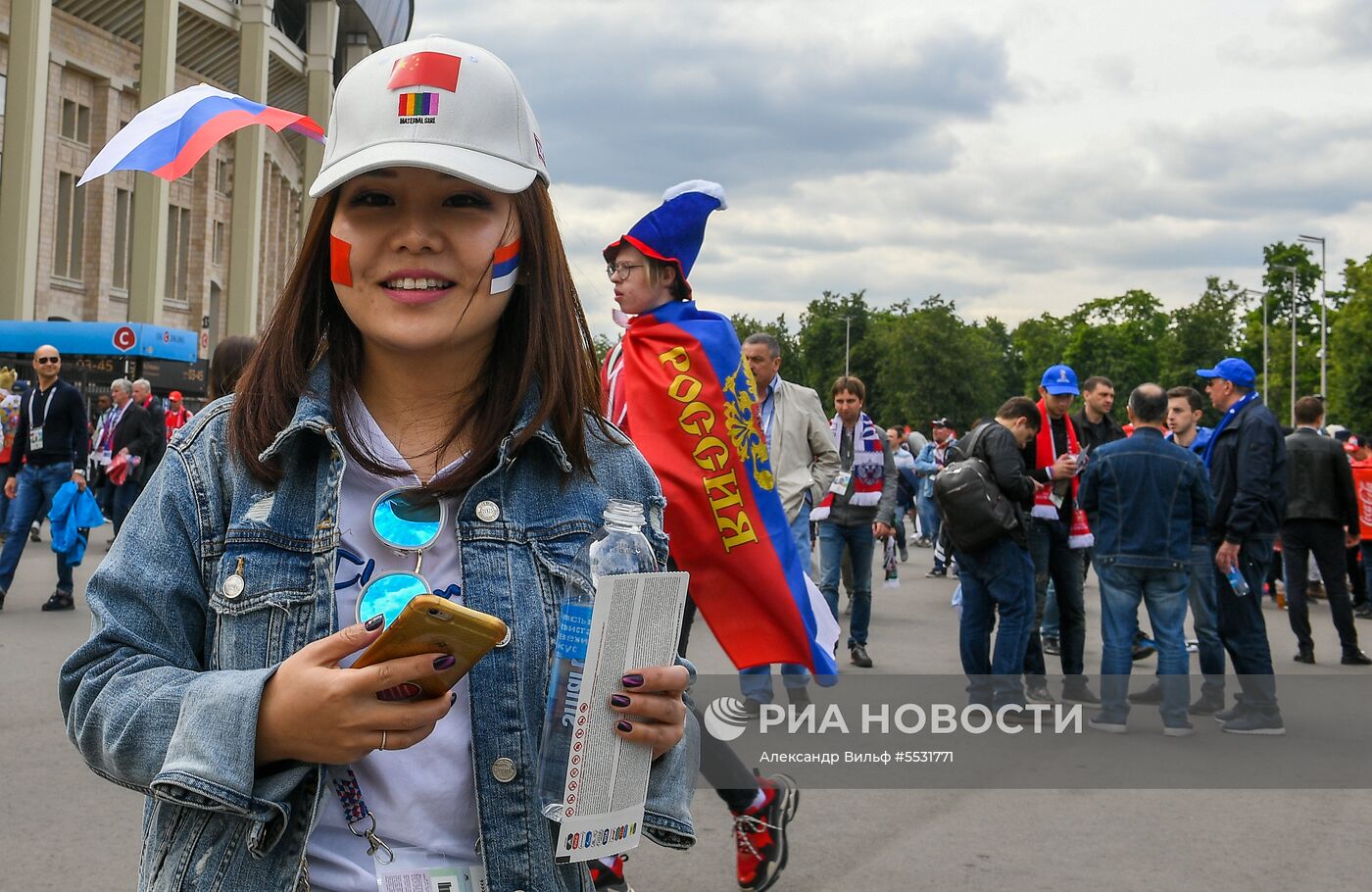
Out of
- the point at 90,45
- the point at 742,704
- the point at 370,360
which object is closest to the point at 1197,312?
the point at 90,45

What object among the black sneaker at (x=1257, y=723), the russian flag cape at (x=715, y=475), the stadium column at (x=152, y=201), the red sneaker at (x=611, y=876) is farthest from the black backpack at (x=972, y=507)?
the stadium column at (x=152, y=201)

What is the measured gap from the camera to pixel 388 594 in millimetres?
1790

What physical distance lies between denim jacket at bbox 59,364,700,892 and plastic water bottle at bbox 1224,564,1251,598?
7.56 meters

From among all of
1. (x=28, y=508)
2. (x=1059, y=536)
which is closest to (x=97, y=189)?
(x=28, y=508)

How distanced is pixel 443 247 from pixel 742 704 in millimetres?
6688

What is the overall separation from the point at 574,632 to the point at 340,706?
31 centimetres

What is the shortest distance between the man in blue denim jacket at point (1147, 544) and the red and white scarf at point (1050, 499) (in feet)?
1.83

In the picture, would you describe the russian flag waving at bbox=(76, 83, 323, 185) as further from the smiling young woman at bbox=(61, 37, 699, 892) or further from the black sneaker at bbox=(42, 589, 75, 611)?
the black sneaker at bbox=(42, 589, 75, 611)

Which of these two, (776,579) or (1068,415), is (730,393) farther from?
(1068,415)

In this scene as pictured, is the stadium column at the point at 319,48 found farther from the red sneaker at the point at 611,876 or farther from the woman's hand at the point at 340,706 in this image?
the woman's hand at the point at 340,706

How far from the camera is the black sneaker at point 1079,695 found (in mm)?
9281

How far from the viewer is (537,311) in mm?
2031

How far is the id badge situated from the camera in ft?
5.74

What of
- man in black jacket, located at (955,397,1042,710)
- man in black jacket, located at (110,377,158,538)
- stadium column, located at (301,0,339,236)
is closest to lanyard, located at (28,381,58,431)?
man in black jacket, located at (110,377,158,538)
